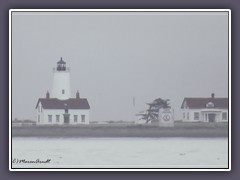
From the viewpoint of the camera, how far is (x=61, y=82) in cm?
1112

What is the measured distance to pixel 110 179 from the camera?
11055mm

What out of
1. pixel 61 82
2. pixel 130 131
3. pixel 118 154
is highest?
pixel 61 82

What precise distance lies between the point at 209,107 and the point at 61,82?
47.0 inches

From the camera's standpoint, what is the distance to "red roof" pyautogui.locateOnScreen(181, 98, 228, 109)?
11086 mm

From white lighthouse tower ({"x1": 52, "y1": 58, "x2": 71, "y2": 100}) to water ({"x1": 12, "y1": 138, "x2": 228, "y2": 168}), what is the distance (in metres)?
0.37

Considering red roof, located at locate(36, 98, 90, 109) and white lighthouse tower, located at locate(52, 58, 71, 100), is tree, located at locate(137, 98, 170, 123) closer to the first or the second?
red roof, located at locate(36, 98, 90, 109)

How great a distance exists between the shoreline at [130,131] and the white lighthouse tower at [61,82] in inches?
9.9

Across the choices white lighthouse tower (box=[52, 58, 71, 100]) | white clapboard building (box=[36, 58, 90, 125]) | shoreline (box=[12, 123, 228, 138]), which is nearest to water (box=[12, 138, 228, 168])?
shoreline (box=[12, 123, 228, 138])

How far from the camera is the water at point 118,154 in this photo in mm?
11055

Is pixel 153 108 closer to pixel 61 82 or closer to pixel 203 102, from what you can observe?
pixel 203 102

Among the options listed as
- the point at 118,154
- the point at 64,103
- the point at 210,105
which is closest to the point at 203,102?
the point at 210,105

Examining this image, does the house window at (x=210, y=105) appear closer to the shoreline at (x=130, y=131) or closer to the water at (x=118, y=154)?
the shoreline at (x=130, y=131)

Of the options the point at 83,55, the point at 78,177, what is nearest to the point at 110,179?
the point at 78,177
